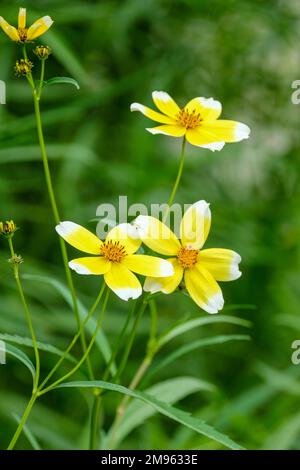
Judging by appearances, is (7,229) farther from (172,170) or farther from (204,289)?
(172,170)

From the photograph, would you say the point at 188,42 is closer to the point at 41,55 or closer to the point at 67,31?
the point at 67,31

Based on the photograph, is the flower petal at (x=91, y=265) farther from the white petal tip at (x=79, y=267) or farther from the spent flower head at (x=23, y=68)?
the spent flower head at (x=23, y=68)

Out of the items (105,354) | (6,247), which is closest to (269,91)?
(6,247)

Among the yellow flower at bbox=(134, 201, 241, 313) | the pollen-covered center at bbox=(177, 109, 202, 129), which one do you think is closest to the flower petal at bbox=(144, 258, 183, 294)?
the yellow flower at bbox=(134, 201, 241, 313)

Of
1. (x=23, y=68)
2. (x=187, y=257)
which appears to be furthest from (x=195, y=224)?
(x=23, y=68)

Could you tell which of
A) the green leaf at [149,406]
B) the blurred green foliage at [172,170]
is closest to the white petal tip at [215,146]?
the green leaf at [149,406]

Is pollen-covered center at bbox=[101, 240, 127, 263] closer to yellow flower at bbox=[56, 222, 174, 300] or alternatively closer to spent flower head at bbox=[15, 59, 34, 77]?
yellow flower at bbox=[56, 222, 174, 300]
